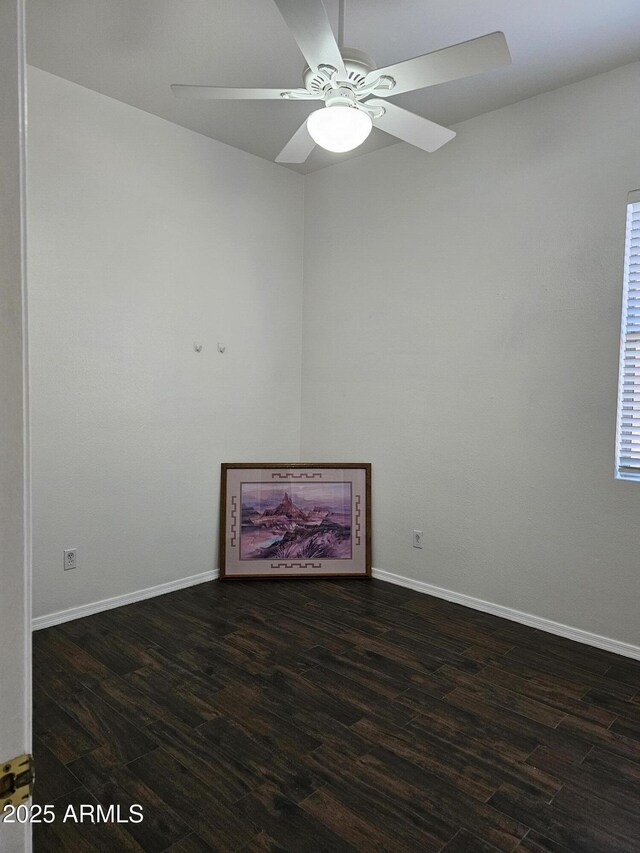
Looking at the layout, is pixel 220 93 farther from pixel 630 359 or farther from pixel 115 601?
pixel 115 601

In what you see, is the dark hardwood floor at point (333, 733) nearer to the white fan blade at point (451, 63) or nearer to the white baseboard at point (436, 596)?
the white baseboard at point (436, 596)

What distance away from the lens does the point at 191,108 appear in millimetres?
3273

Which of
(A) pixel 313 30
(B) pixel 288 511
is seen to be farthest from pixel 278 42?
(B) pixel 288 511

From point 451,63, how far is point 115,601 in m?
3.12

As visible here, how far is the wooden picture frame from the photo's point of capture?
3877 millimetres

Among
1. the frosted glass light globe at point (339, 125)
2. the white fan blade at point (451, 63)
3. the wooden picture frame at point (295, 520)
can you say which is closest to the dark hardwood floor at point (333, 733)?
the wooden picture frame at point (295, 520)

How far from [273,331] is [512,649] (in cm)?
259

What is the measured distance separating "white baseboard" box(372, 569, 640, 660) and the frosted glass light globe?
2.57m

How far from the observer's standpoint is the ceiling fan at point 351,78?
5.78 ft

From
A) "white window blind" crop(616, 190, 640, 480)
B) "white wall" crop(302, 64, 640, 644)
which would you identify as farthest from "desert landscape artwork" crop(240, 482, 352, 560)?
"white window blind" crop(616, 190, 640, 480)

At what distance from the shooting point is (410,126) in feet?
7.98

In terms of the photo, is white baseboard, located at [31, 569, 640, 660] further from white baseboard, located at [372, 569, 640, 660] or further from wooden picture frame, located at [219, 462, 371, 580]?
wooden picture frame, located at [219, 462, 371, 580]

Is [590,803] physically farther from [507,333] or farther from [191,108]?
[191,108]

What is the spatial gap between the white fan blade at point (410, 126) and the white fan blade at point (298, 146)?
0.33m
